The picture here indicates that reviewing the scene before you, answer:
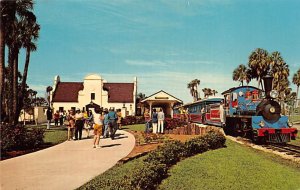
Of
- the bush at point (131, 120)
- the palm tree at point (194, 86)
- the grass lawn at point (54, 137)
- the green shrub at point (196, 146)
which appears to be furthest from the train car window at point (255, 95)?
the palm tree at point (194, 86)

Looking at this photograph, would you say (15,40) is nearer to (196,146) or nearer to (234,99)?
(234,99)

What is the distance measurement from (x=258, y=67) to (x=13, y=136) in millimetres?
41579

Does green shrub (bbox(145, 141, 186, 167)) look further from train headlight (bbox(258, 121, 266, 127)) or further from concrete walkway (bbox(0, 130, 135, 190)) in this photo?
train headlight (bbox(258, 121, 266, 127))

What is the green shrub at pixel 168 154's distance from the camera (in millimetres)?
10297

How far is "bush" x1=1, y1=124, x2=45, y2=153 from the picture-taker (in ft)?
42.3

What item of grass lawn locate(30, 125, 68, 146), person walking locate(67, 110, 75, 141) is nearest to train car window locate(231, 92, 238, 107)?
person walking locate(67, 110, 75, 141)

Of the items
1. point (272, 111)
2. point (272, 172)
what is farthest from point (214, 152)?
point (272, 111)

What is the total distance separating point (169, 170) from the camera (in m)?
10.2

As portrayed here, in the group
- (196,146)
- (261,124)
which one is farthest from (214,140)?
(261,124)

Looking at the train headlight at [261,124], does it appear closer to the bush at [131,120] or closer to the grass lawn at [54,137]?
the grass lawn at [54,137]

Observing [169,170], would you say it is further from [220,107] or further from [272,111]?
[220,107]

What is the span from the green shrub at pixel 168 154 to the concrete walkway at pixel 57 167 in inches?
52.4

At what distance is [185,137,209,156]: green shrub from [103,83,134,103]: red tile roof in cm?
4237

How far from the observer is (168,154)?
1093 cm
